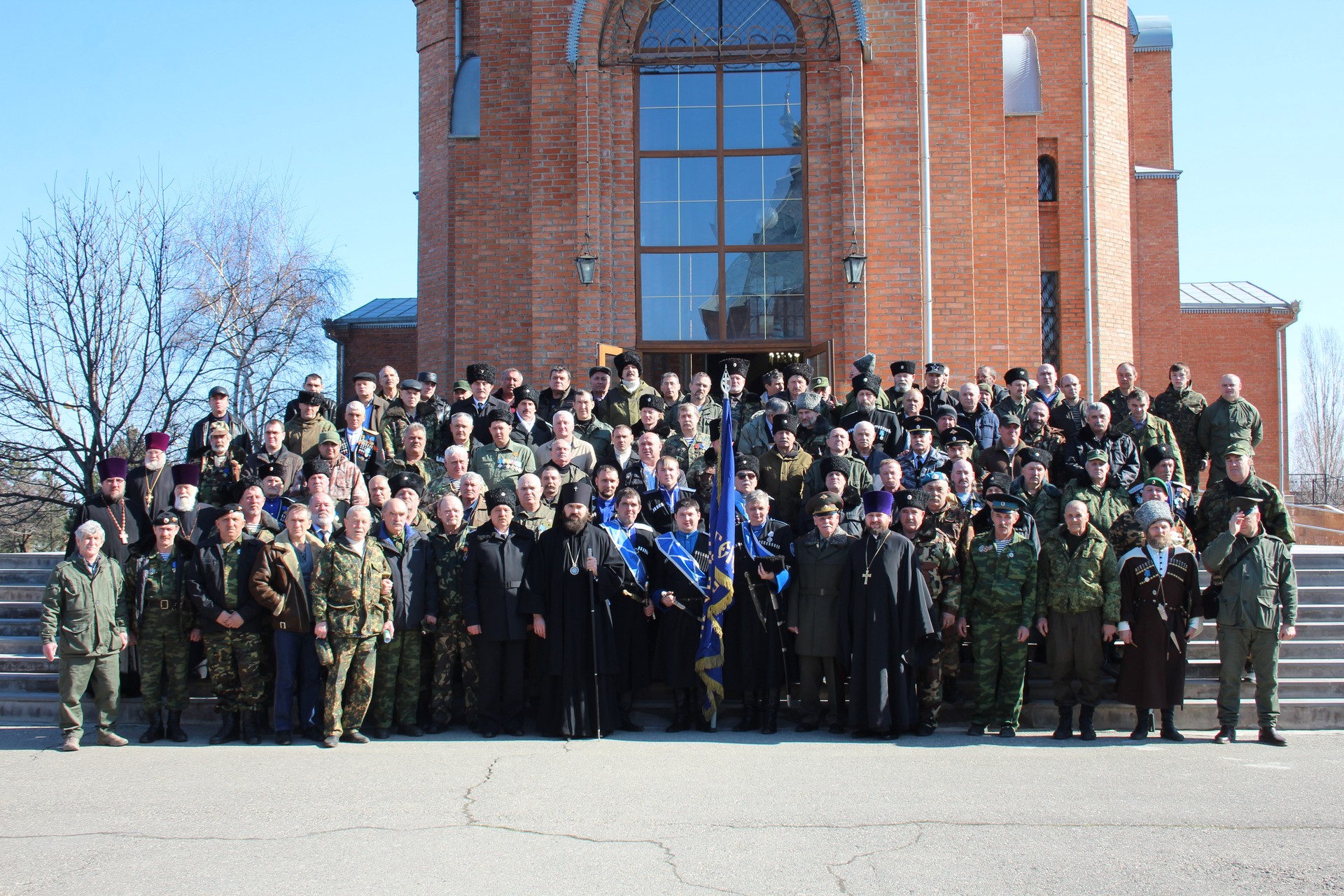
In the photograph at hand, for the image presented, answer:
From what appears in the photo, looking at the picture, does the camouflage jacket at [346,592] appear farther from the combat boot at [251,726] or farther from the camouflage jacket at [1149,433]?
the camouflage jacket at [1149,433]

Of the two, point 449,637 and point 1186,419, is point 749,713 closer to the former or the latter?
point 449,637

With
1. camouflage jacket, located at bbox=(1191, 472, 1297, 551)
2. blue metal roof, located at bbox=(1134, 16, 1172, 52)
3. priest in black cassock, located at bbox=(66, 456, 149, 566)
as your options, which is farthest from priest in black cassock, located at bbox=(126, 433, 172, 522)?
blue metal roof, located at bbox=(1134, 16, 1172, 52)

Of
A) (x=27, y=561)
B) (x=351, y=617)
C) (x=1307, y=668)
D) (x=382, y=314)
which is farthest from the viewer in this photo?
(x=382, y=314)

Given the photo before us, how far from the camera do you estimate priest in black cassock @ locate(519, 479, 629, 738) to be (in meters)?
8.38

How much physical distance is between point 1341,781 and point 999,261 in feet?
31.3

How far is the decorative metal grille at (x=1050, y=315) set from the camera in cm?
1759

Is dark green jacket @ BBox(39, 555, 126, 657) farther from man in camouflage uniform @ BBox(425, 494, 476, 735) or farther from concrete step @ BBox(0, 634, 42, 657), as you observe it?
Answer: man in camouflage uniform @ BBox(425, 494, 476, 735)

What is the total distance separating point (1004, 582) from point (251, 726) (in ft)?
18.9

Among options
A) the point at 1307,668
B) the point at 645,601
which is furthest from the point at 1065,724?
the point at 645,601

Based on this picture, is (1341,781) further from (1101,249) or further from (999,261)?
(1101,249)

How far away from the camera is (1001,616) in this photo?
8398 mm

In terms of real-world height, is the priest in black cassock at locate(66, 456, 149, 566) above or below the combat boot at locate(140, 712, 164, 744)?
above

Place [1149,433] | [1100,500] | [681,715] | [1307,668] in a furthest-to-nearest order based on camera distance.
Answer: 1. [1149,433]
2. [1307,668]
3. [1100,500]
4. [681,715]

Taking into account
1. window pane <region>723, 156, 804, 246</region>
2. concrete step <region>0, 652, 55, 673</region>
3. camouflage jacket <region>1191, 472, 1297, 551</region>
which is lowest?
concrete step <region>0, 652, 55, 673</region>
